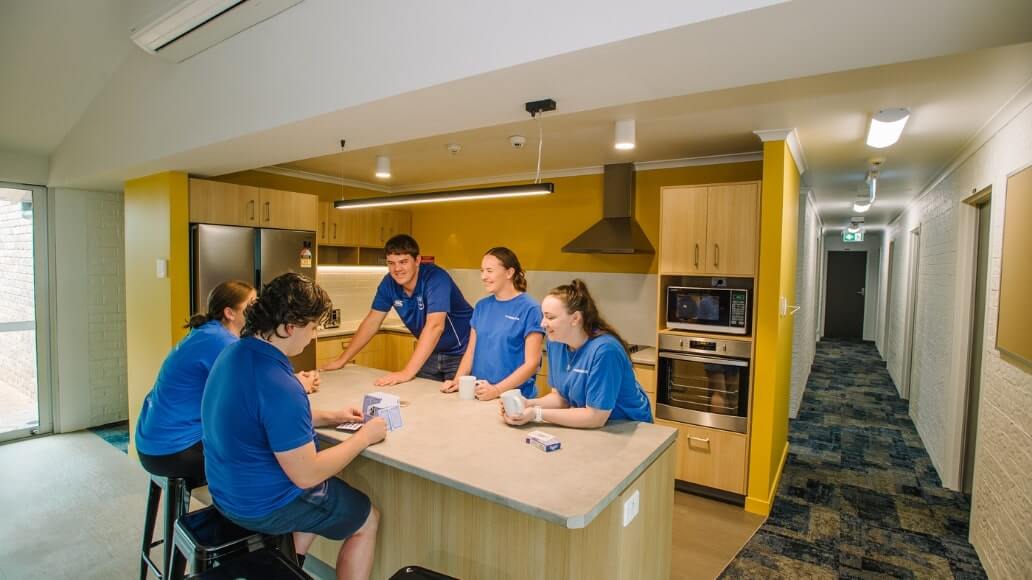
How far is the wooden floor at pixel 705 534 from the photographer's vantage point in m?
2.85

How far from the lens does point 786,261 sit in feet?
12.6

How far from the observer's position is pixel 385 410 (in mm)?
2092

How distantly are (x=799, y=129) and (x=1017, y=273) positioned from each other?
1.44 m

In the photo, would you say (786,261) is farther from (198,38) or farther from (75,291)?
(75,291)

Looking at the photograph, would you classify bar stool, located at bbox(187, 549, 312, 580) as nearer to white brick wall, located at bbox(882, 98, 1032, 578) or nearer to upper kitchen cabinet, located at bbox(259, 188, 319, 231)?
white brick wall, located at bbox(882, 98, 1032, 578)

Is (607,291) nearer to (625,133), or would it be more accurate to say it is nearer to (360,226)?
(625,133)

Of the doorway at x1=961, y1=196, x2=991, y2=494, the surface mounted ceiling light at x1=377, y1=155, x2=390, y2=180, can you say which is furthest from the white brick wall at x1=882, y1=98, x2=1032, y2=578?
the surface mounted ceiling light at x1=377, y1=155, x2=390, y2=180

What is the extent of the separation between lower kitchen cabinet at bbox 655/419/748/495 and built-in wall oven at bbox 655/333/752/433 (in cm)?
6

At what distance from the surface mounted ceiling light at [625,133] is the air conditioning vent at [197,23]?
1.89 metres

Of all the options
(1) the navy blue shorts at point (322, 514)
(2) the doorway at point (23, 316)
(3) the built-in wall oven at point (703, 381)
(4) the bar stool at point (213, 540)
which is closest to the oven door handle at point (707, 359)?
(3) the built-in wall oven at point (703, 381)

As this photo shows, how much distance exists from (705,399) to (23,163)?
5.95 metres

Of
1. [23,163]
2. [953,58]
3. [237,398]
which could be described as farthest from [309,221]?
[953,58]

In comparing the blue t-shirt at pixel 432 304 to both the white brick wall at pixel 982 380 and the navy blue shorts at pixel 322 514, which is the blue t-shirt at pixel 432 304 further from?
the white brick wall at pixel 982 380

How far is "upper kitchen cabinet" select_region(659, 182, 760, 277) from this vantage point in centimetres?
361
